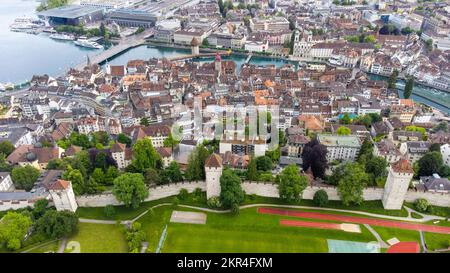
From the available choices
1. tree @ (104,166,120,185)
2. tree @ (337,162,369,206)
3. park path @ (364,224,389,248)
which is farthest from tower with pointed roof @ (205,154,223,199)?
park path @ (364,224,389,248)

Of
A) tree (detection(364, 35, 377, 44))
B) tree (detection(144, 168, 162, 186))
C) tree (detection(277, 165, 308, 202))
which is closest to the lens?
tree (detection(277, 165, 308, 202))

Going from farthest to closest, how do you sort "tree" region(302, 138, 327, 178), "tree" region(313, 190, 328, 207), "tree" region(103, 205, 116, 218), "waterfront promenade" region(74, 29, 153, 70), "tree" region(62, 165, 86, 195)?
"waterfront promenade" region(74, 29, 153, 70), "tree" region(302, 138, 327, 178), "tree" region(62, 165, 86, 195), "tree" region(313, 190, 328, 207), "tree" region(103, 205, 116, 218)

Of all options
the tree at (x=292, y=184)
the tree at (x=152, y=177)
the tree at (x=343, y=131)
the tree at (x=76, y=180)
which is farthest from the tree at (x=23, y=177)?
the tree at (x=343, y=131)

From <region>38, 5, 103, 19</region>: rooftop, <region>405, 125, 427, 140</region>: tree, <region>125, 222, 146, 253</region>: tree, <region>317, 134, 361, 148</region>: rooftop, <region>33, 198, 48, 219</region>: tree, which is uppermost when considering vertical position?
<region>38, 5, 103, 19</region>: rooftop

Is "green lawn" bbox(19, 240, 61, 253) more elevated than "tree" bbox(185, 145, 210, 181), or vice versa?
"tree" bbox(185, 145, 210, 181)

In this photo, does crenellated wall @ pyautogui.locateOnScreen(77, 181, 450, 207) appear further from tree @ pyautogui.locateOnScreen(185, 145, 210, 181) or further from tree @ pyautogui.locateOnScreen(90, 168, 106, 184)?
tree @ pyautogui.locateOnScreen(90, 168, 106, 184)

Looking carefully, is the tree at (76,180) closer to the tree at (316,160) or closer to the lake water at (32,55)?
the tree at (316,160)

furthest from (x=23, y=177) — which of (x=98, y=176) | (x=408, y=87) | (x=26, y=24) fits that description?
(x=26, y=24)

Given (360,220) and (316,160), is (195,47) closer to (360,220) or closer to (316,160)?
(316,160)
